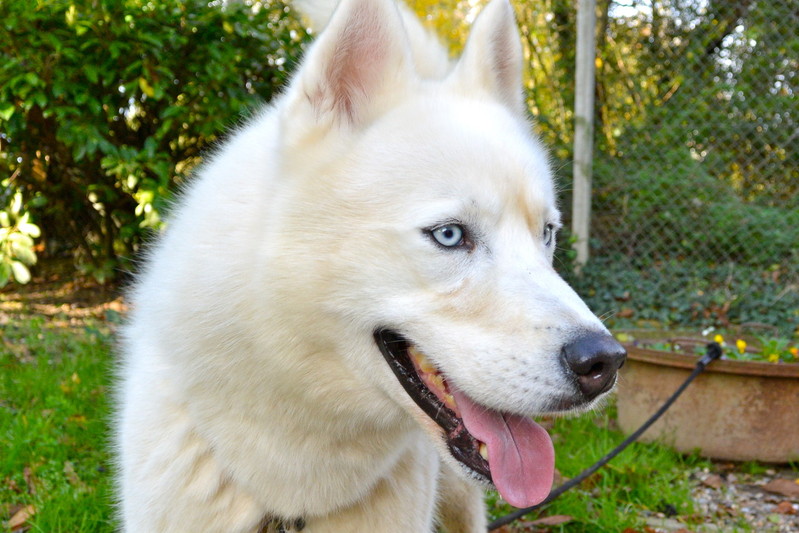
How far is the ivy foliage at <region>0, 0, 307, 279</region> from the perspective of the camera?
409 cm

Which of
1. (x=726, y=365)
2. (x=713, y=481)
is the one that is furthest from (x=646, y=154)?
(x=713, y=481)

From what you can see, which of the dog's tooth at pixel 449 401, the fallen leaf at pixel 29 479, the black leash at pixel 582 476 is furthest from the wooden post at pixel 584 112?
the dog's tooth at pixel 449 401

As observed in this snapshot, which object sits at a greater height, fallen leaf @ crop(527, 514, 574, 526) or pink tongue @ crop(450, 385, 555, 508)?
pink tongue @ crop(450, 385, 555, 508)

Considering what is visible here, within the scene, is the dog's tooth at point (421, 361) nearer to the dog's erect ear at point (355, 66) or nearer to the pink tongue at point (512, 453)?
the pink tongue at point (512, 453)

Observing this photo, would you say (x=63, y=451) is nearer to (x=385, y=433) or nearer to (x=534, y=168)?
(x=385, y=433)

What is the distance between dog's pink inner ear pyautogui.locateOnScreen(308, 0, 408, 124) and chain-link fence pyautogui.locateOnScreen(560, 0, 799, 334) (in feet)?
14.8

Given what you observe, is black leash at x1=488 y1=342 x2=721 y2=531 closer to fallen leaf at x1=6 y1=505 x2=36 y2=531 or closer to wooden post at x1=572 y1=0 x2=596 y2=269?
fallen leaf at x1=6 y1=505 x2=36 y2=531

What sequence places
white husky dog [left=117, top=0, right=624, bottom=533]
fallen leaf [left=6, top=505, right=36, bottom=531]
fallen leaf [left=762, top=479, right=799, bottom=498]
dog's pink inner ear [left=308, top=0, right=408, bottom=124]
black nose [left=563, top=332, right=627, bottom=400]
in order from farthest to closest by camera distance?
fallen leaf [left=762, top=479, right=799, bottom=498]
fallen leaf [left=6, top=505, right=36, bottom=531]
dog's pink inner ear [left=308, top=0, right=408, bottom=124]
white husky dog [left=117, top=0, right=624, bottom=533]
black nose [left=563, top=332, right=627, bottom=400]

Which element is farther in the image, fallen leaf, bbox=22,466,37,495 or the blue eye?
fallen leaf, bbox=22,466,37,495

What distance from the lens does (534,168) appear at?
6.30ft

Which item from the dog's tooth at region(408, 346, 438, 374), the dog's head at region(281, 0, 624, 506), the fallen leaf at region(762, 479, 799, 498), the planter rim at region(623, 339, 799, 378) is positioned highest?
the dog's head at region(281, 0, 624, 506)

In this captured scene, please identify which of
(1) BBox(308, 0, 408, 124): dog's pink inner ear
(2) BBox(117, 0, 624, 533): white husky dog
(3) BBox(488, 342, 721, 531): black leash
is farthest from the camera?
(3) BBox(488, 342, 721, 531): black leash

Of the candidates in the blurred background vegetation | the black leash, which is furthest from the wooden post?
the black leash

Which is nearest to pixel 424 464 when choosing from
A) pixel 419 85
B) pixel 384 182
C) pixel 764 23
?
pixel 384 182
